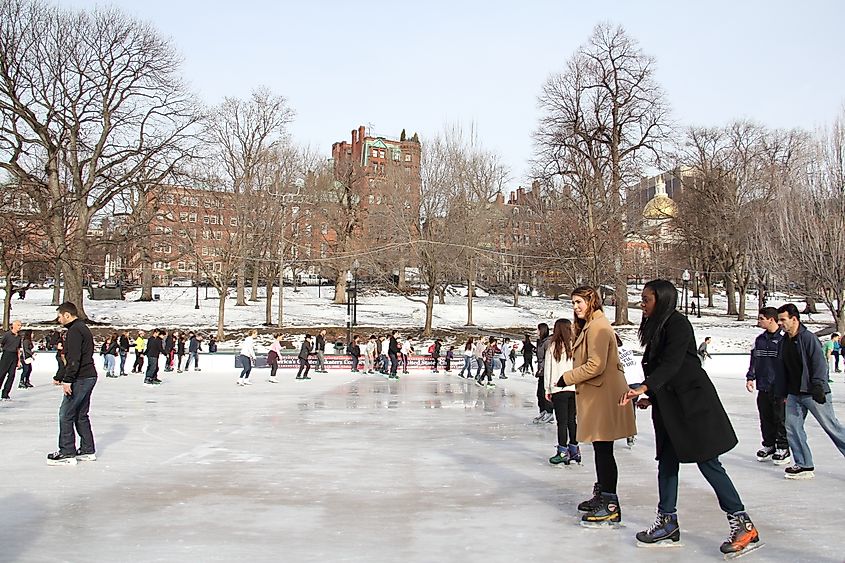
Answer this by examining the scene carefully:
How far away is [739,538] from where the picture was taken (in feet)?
16.4

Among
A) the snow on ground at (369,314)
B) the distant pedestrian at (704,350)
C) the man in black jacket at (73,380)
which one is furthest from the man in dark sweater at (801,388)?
the snow on ground at (369,314)

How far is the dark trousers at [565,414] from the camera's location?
8.61 meters

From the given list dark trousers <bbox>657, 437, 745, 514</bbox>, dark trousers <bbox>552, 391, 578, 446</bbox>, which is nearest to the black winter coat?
dark trousers <bbox>657, 437, 745, 514</bbox>

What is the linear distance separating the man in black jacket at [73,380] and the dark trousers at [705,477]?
5889 mm

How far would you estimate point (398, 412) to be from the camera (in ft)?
48.4

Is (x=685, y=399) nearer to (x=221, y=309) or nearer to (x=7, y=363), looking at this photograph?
(x=7, y=363)

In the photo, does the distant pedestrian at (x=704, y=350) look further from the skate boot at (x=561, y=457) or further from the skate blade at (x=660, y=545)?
the skate blade at (x=660, y=545)

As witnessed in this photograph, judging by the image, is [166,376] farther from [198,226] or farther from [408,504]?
[408,504]

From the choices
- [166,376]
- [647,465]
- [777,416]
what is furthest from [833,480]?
[166,376]

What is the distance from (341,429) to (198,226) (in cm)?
3172

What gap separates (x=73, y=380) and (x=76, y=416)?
46cm

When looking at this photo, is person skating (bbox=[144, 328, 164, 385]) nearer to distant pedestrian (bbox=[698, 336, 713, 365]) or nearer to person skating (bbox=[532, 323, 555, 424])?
person skating (bbox=[532, 323, 555, 424])

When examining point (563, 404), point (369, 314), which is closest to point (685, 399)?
point (563, 404)

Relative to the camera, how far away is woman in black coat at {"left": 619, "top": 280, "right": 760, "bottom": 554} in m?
5.06
